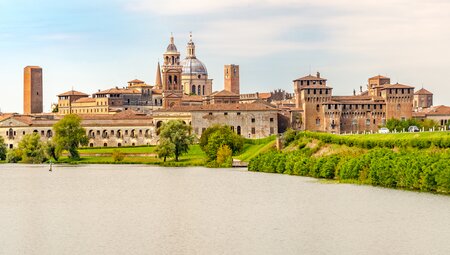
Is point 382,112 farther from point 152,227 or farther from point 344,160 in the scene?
point 152,227

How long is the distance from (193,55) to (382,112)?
61.4m

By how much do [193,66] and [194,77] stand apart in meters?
1.82

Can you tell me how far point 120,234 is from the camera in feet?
104

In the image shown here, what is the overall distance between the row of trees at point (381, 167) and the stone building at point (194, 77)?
3561 inches

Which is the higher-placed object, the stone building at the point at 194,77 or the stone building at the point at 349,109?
the stone building at the point at 194,77

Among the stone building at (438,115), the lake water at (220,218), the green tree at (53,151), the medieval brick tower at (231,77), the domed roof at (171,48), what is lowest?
the lake water at (220,218)

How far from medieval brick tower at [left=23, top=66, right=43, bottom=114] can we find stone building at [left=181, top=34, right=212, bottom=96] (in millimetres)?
27367

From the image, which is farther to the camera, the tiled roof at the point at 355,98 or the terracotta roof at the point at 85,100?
the terracotta roof at the point at 85,100

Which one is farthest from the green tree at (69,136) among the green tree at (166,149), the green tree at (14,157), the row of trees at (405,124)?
the row of trees at (405,124)

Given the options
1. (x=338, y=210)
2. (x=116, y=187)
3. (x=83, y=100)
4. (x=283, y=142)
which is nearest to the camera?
(x=338, y=210)

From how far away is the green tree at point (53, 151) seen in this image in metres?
80.0

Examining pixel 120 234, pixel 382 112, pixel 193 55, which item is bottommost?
pixel 120 234

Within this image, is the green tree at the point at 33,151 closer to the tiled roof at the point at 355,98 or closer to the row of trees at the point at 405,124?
the row of trees at the point at 405,124

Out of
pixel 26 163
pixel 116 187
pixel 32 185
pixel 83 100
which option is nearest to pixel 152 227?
pixel 116 187
